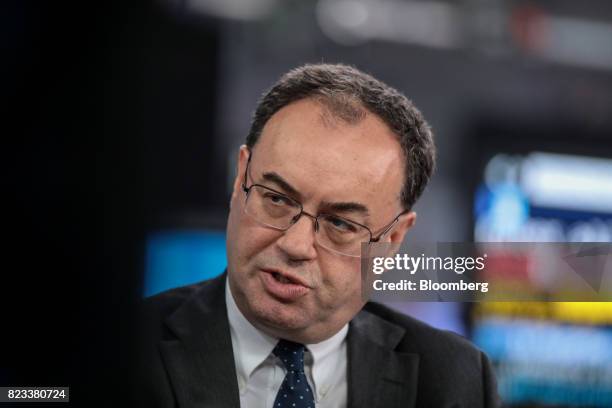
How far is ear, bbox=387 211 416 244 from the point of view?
1.04 metres

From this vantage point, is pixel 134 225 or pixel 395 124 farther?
pixel 395 124

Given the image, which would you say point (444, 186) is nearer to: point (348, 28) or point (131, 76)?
point (348, 28)

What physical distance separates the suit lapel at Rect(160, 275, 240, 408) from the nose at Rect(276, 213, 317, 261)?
164mm

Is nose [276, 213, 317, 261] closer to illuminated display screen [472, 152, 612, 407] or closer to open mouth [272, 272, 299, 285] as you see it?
open mouth [272, 272, 299, 285]

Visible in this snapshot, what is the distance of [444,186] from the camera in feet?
10.2

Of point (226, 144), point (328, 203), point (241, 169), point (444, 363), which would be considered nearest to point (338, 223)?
point (328, 203)

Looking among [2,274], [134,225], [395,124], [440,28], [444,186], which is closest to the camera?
[134,225]

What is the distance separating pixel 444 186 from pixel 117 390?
269cm

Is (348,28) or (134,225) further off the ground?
(348,28)

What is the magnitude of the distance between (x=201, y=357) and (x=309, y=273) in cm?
18

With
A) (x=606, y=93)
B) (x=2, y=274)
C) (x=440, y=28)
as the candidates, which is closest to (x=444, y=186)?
(x=440, y=28)

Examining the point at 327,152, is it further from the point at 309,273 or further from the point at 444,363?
the point at 444,363

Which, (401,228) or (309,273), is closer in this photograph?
(309,273)

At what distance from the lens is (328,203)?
948 mm
